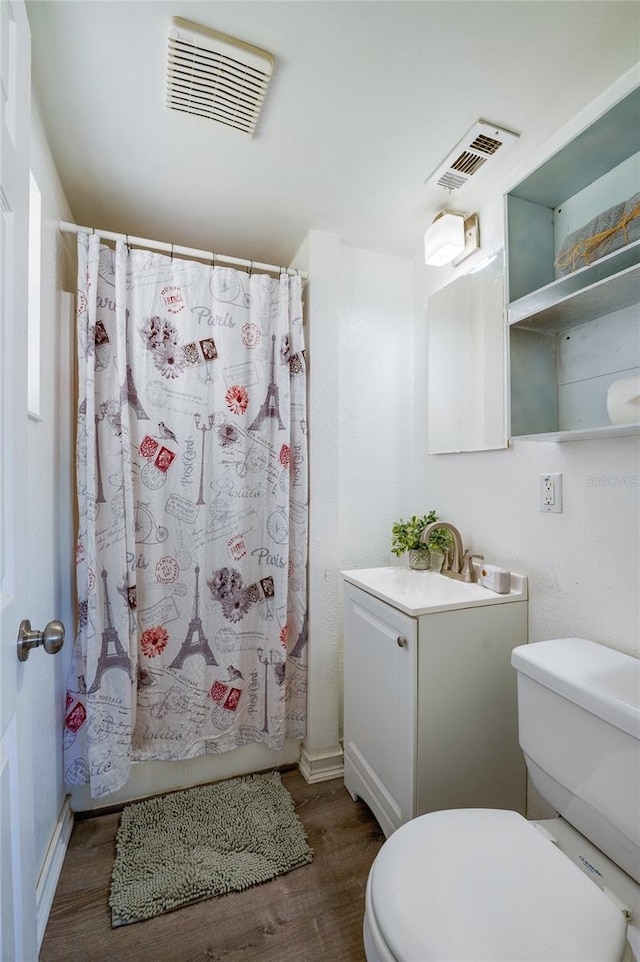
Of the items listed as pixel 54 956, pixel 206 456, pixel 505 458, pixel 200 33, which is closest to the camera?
pixel 200 33

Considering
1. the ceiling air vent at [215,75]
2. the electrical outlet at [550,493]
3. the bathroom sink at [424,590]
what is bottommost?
the bathroom sink at [424,590]

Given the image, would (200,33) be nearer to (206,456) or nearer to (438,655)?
(206,456)

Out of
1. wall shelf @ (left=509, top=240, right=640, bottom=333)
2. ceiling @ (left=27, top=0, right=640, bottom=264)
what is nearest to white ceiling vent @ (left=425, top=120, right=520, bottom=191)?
ceiling @ (left=27, top=0, right=640, bottom=264)

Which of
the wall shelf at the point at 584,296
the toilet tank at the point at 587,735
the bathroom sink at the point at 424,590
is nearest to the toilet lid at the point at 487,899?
the toilet tank at the point at 587,735

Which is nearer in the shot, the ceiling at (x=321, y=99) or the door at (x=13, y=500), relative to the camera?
the door at (x=13, y=500)

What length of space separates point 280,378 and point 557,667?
4.54 feet

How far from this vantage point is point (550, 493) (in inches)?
51.1

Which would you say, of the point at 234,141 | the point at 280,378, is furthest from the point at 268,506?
the point at 234,141

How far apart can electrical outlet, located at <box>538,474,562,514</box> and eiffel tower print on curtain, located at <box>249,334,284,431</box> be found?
3.29 feet

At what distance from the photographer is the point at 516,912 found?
73 cm

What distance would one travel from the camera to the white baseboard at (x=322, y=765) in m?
1.76

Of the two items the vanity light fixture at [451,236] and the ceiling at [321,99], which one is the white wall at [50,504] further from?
the vanity light fixture at [451,236]

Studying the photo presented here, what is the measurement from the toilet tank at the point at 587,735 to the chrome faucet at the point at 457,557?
1.45 ft

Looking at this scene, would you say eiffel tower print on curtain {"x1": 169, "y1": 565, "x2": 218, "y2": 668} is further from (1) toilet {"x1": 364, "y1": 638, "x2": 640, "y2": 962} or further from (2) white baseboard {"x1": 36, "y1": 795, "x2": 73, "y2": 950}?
(1) toilet {"x1": 364, "y1": 638, "x2": 640, "y2": 962}
